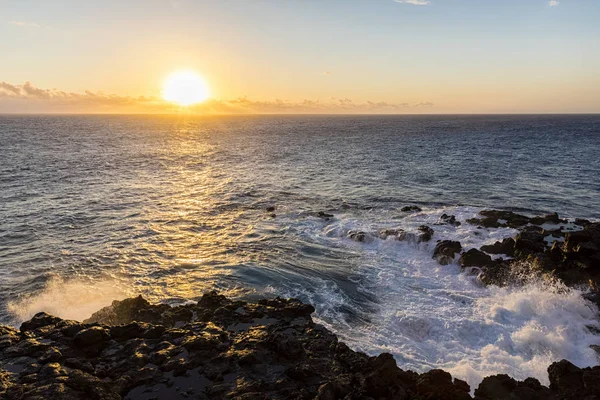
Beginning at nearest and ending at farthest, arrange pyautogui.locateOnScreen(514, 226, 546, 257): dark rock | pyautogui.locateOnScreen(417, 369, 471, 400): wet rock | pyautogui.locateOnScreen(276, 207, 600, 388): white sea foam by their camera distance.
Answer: pyautogui.locateOnScreen(417, 369, 471, 400): wet rock < pyautogui.locateOnScreen(276, 207, 600, 388): white sea foam < pyautogui.locateOnScreen(514, 226, 546, 257): dark rock

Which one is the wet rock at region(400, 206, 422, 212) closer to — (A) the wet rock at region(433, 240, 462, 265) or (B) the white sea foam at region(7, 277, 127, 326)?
(A) the wet rock at region(433, 240, 462, 265)

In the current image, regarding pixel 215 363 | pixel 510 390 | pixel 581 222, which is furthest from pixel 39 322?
pixel 581 222

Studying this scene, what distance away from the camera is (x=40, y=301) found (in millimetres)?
22141

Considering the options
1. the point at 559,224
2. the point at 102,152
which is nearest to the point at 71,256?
the point at 559,224

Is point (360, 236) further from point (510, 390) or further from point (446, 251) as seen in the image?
point (510, 390)

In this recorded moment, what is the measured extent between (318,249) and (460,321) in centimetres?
1286

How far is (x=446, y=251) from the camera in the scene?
28.5 meters

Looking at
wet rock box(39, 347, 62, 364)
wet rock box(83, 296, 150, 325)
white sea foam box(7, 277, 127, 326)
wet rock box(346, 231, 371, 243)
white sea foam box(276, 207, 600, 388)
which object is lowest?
white sea foam box(7, 277, 127, 326)

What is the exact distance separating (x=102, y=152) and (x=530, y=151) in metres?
100

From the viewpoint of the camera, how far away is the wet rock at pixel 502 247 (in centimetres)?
2788

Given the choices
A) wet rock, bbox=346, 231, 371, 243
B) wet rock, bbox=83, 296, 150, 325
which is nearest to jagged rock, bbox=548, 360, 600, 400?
wet rock, bbox=83, 296, 150, 325

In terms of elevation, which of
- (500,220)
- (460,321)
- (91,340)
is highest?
(500,220)

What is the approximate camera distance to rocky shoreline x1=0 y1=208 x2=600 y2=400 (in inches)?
522

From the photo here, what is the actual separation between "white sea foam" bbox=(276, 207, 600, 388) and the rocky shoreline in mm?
2706
